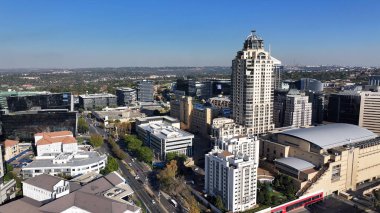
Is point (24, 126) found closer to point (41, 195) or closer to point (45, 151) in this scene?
point (45, 151)

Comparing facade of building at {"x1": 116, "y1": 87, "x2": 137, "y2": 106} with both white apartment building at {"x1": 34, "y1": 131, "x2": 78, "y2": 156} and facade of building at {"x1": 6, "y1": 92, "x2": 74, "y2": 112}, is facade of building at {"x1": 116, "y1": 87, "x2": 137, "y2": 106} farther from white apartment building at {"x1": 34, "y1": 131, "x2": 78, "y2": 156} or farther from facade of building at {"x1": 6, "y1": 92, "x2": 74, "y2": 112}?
white apartment building at {"x1": 34, "y1": 131, "x2": 78, "y2": 156}

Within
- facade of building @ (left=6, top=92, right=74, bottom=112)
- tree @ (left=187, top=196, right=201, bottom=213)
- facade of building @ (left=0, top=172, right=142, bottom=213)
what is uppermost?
facade of building @ (left=6, top=92, right=74, bottom=112)

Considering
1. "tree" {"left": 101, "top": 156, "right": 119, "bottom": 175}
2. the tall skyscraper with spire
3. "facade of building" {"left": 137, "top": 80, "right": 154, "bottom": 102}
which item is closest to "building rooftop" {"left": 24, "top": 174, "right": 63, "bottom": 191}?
"tree" {"left": 101, "top": 156, "right": 119, "bottom": 175}

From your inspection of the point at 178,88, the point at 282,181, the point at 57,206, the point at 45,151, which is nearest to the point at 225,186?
the point at 282,181

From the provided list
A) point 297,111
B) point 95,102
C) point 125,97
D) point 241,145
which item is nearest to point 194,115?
point 297,111

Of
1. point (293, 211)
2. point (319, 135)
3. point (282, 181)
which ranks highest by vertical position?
point (319, 135)

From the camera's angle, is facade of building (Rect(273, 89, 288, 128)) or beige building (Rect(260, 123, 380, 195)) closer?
beige building (Rect(260, 123, 380, 195))

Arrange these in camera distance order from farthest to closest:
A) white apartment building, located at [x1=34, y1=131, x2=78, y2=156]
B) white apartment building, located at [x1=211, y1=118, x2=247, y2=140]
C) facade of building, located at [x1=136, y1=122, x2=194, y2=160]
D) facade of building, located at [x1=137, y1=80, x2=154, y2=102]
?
facade of building, located at [x1=137, y1=80, x2=154, y2=102]
white apartment building, located at [x1=34, y1=131, x2=78, y2=156]
facade of building, located at [x1=136, y1=122, x2=194, y2=160]
white apartment building, located at [x1=211, y1=118, x2=247, y2=140]
